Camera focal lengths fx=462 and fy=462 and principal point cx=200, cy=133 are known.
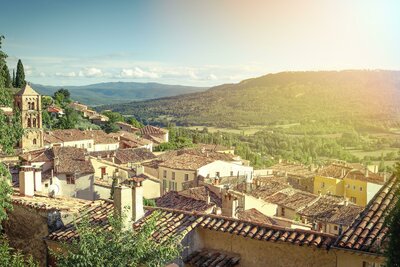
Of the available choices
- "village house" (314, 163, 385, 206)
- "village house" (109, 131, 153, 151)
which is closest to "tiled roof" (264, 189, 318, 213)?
"village house" (314, 163, 385, 206)

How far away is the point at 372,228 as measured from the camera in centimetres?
841

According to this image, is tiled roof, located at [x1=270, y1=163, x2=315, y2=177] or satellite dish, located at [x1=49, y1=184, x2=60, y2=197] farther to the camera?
tiled roof, located at [x1=270, y1=163, x2=315, y2=177]

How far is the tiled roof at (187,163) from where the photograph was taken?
140 ft

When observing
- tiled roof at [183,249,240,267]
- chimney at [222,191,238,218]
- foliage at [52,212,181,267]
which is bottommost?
tiled roof at [183,249,240,267]

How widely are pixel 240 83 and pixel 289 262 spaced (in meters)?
190

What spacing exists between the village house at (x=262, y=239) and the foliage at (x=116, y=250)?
1.55 meters

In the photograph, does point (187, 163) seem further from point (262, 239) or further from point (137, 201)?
point (262, 239)

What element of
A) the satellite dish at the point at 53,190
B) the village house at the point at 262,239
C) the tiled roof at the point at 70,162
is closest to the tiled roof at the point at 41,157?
the tiled roof at the point at 70,162

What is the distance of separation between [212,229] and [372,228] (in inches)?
128

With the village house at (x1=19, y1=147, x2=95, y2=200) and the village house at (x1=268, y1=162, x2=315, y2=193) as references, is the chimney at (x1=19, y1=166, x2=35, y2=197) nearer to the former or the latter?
the village house at (x1=19, y1=147, x2=95, y2=200)

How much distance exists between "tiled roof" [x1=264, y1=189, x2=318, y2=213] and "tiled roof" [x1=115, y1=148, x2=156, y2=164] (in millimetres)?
22145

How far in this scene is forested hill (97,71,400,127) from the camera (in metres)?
138

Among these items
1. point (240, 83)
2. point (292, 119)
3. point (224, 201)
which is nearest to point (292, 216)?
point (224, 201)

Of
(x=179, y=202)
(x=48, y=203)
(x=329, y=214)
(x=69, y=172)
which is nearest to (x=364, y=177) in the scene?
(x=329, y=214)
